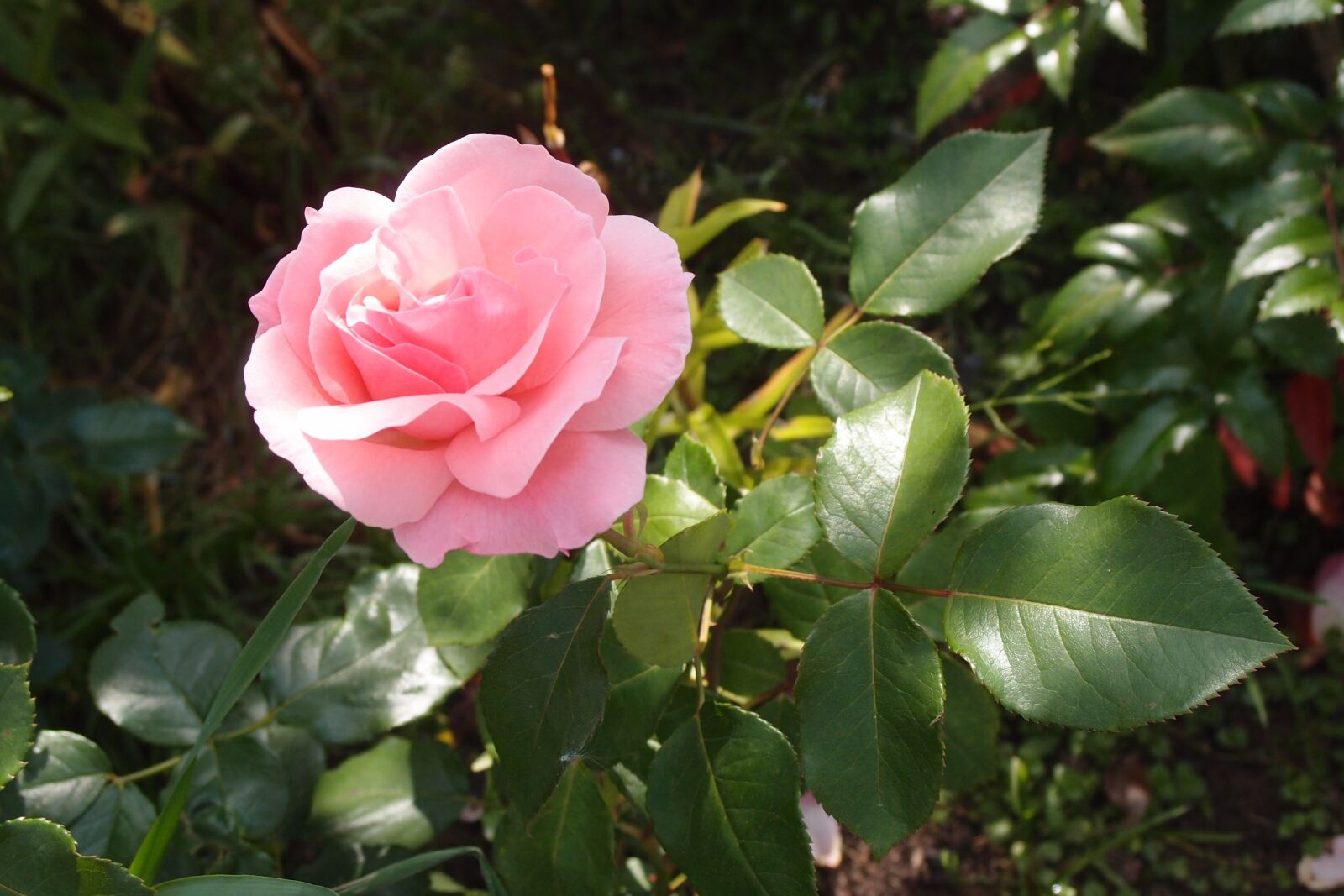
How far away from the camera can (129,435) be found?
1543mm

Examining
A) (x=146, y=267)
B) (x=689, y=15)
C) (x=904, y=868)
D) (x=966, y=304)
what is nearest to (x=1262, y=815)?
(x=904, y=868)

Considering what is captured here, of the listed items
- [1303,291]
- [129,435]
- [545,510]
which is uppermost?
[545,510]

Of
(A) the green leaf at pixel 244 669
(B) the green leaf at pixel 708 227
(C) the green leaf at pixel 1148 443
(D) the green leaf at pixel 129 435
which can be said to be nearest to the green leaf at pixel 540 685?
(A) the green leaf at pixel 244 669

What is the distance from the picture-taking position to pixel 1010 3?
4.23ft

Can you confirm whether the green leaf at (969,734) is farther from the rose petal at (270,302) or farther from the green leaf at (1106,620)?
the rose petal at (270,302)

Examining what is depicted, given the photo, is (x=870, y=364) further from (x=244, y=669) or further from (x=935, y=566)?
(x=244, y=669)

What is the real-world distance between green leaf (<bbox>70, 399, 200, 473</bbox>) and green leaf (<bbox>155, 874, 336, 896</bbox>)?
924 mm

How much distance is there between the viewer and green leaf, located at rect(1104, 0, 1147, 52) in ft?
4.03

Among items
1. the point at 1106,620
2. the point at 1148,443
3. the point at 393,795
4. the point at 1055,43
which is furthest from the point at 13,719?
the point at 1055,43

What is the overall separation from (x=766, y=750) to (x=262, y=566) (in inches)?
55.3

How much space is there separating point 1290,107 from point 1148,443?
48cm

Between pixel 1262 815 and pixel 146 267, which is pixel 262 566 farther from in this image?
pixel 1262 815

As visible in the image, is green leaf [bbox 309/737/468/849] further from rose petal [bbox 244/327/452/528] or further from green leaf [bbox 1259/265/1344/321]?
green leaf [bbox 1259/265/1344/321]

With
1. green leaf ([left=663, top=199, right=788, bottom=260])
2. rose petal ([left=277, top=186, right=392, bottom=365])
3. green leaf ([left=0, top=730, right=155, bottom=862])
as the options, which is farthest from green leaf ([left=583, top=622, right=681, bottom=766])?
green leaf ([left=663, top=199, right=788, bottom=260])
